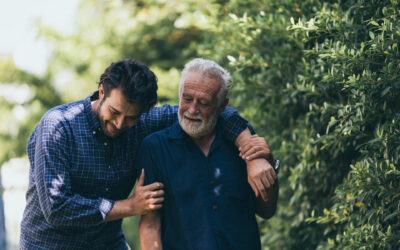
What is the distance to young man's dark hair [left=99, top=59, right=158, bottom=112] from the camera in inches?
95.0

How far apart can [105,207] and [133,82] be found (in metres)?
0.66

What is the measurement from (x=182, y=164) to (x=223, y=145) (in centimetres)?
27

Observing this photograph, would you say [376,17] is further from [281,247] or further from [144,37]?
[144,37]

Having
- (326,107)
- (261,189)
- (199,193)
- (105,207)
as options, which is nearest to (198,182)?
(199,193)

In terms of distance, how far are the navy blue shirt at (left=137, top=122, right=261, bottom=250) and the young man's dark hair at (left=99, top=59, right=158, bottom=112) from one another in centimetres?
30

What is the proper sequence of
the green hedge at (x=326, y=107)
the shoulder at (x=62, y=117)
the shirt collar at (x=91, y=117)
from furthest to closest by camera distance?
the green hedge at (x=326, y=107), the shirt collar at (x=91, y=117), the shoulder at (x=62, y=117)

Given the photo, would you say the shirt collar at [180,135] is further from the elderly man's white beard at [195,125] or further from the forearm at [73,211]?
the forearm at [73,211]

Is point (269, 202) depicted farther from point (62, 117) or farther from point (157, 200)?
point (62, 117)

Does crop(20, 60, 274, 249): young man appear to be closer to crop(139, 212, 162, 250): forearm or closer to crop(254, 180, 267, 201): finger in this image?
crop(254, 180, 267, 201): finger

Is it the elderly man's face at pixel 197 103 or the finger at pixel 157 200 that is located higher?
the elderly man's face at pixel 197 103

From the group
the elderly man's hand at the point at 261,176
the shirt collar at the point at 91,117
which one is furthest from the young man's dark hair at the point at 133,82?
the elderly man's hand at the point at 261,176

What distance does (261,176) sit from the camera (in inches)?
97.0

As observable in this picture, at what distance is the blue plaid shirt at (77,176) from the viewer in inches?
92.7

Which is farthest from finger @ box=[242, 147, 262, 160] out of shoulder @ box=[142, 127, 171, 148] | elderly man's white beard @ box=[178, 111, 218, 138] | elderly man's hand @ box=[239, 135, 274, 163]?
shoulder @ box=[142, 127, 171, 148]
